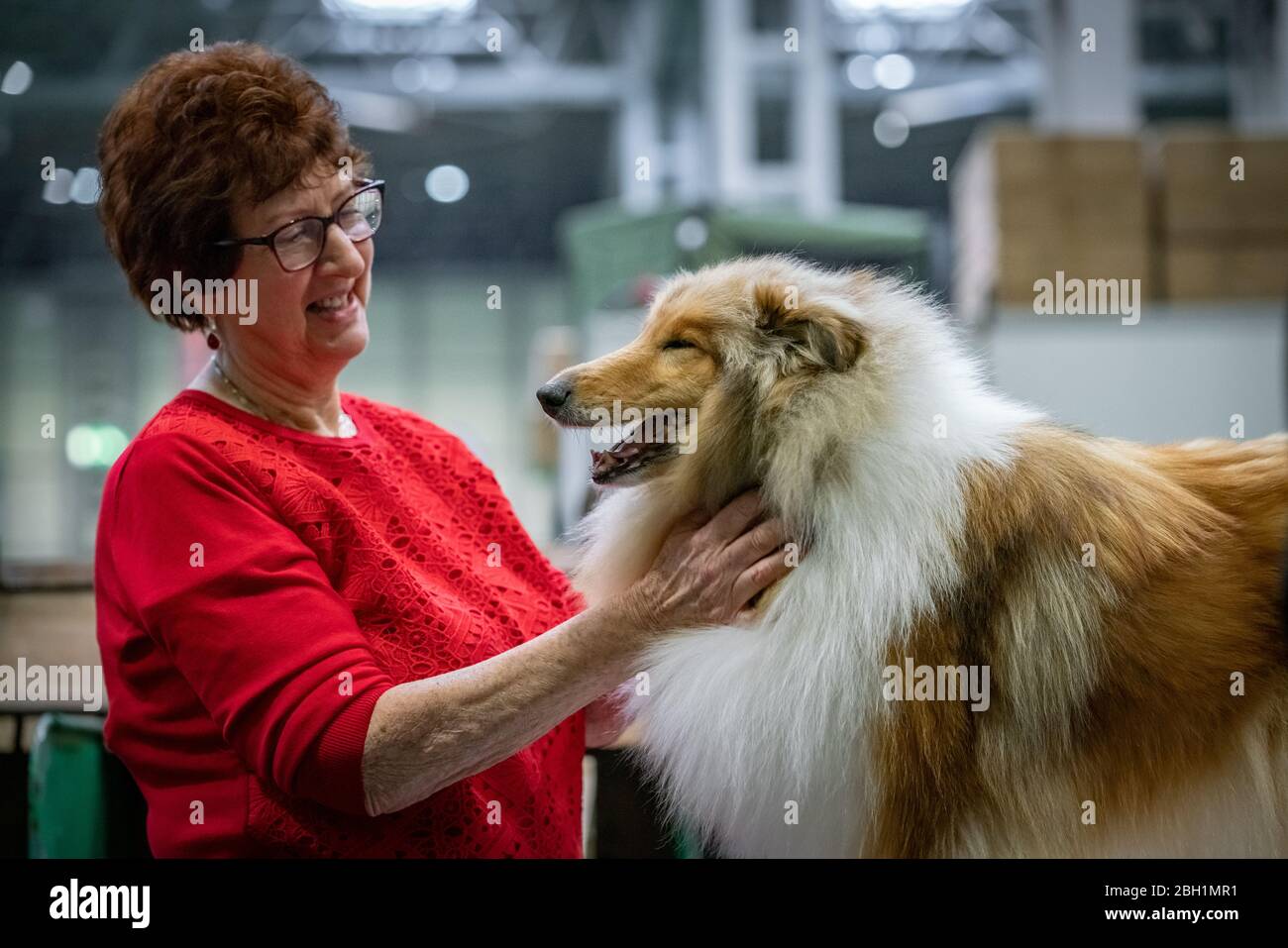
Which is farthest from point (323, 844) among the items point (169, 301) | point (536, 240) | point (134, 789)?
point (536, 240)

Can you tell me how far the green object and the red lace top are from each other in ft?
2.20

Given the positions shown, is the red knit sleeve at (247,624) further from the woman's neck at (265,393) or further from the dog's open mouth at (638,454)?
the dog's open mouth at (638,454)

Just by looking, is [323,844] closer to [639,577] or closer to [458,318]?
[639,577]

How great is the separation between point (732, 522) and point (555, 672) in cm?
31

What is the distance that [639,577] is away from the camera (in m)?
1.60

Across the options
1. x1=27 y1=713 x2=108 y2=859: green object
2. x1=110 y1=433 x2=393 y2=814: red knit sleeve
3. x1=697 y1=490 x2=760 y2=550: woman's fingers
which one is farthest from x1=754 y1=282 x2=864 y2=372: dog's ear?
x1=27 y1=713 x2=108 y2=859: green object

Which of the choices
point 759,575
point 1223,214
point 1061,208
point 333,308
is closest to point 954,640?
point 759,575

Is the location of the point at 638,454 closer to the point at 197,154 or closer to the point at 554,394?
the point at 554,394

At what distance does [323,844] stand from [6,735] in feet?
4.41

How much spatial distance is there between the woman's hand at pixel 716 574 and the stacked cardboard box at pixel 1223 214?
391 cm

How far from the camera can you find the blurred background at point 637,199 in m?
4.47

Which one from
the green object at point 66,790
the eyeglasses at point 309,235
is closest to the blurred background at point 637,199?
the green object at point 66,790

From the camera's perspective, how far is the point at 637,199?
10.6 meters
